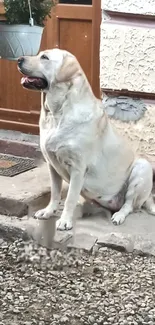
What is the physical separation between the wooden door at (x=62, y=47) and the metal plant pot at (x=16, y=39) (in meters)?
1.54

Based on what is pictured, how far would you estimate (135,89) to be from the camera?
5.00m

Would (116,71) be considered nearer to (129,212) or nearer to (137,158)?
(137,158)

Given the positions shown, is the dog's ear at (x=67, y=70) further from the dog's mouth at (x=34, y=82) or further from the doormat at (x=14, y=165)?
the doormat at (x=14, y=165)

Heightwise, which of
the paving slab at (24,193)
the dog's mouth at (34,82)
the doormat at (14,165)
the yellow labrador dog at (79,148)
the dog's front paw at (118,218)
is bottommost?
the doormat at (14,165)

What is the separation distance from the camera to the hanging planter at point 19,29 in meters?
4.03

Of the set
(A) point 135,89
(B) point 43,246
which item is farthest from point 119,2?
(B) point 43,246

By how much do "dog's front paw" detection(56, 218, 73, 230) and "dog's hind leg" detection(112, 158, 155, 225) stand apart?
344mm

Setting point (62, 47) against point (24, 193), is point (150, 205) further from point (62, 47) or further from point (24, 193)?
point (62, 47)

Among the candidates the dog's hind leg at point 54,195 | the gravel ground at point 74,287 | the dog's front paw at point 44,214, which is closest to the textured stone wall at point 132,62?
the dog's hind leg at point 54,195

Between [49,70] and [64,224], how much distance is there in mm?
974

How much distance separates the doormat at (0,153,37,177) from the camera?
5.54 metres

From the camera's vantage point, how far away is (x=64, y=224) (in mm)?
4453

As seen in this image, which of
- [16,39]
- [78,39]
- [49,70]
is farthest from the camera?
[78,39]

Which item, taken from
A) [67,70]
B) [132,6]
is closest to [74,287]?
[67,70]
